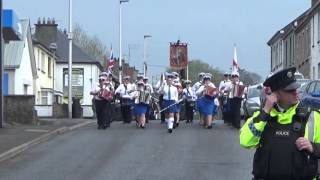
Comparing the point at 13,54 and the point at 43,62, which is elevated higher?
the point at 43,62

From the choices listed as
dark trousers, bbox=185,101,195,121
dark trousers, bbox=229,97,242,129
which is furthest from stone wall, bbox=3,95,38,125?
dark trousers, bbox=229,97,242,129

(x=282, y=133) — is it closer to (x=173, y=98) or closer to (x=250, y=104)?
(x=173, y=98)

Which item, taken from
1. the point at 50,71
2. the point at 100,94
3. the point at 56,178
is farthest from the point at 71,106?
the point at 56,178

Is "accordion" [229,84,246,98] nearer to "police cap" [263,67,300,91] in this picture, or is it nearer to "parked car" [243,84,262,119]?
"parked car" [243,84,262,119]

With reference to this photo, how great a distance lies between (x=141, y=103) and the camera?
21250 mm

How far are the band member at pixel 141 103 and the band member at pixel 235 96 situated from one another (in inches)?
101

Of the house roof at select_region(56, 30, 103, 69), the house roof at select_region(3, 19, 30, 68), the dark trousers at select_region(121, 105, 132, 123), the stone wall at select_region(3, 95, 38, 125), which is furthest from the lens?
the house roof at select_region(56, 30, 103, 69)

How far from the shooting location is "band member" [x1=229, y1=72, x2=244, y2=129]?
20250mm

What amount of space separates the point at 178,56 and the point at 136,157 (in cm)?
2421

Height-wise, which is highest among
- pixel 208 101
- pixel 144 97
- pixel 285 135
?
pixel 144 97

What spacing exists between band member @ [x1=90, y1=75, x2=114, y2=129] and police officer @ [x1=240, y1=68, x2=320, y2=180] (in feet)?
50.7

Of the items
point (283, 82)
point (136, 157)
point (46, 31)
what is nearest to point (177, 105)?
point (136, 157)

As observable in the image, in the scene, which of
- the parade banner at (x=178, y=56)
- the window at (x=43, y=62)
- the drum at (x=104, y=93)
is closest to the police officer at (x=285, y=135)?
the drum at (x=104, y=93)

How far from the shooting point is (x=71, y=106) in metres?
38.4
